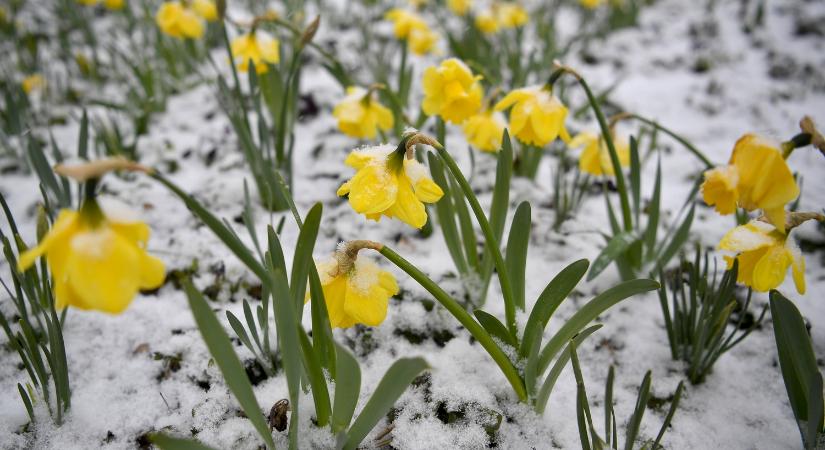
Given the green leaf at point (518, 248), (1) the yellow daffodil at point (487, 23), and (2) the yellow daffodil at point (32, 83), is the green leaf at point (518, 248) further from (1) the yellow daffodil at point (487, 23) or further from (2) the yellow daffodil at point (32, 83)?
(2) the yellow daffodil at point (32, 83)

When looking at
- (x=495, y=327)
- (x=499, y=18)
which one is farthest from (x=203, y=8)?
(x=495, y=327)

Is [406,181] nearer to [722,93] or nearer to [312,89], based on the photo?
[312,89]

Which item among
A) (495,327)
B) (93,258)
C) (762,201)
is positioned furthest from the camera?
(495,327)

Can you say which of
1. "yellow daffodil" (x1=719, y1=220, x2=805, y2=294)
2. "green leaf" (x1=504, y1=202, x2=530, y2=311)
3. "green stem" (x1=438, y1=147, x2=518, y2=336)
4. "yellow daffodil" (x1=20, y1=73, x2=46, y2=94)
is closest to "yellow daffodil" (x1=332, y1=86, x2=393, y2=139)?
"green stem" (x1=438, y1=147, x2=518, y2=336)

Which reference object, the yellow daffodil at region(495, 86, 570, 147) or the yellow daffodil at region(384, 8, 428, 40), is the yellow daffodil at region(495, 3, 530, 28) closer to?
the yellow daffodil at region(384, 8, 428, 40)

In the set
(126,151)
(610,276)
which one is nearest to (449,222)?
(610,276)

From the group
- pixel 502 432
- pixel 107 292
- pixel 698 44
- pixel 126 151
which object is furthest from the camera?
pixel 698 44

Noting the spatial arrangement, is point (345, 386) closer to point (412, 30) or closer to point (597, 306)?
point (597, 306)
